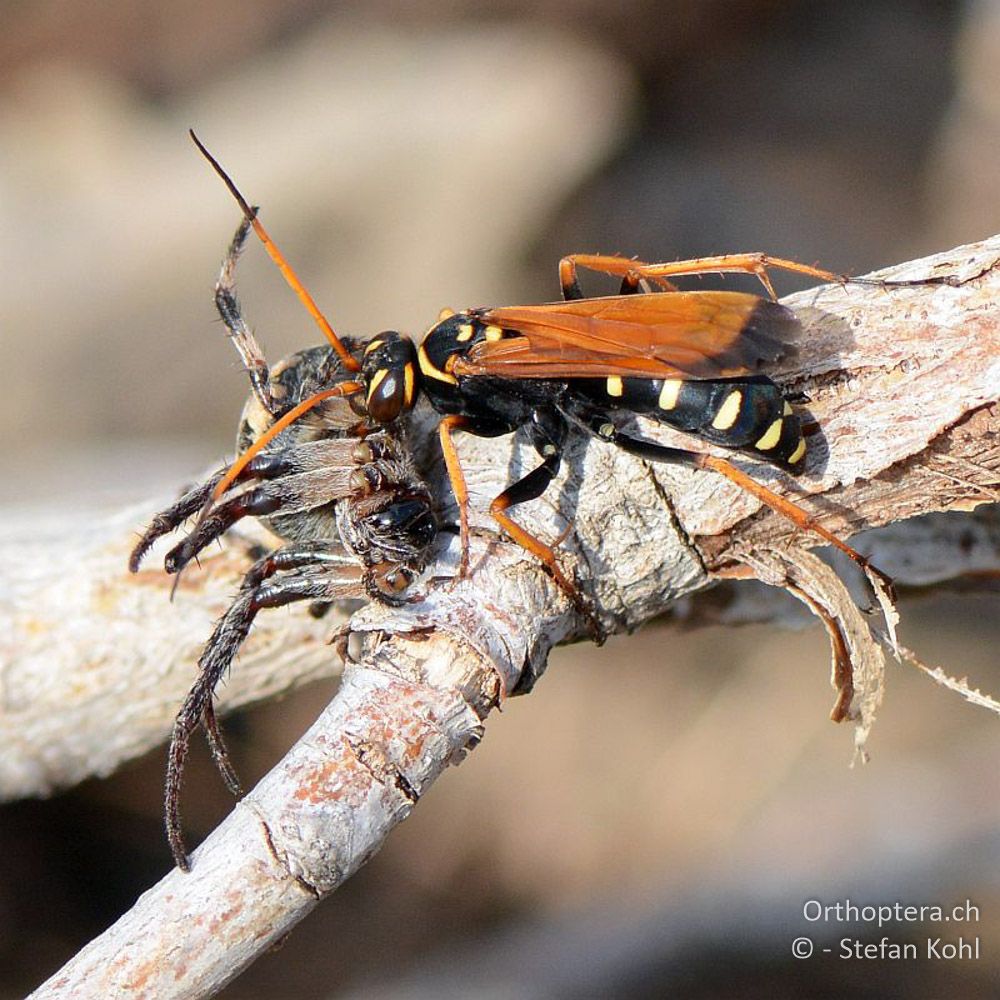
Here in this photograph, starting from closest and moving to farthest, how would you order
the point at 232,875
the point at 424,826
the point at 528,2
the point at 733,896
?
the point at 232,875 → the point at 733,896 → the point at 424,826 → the point at 528,2

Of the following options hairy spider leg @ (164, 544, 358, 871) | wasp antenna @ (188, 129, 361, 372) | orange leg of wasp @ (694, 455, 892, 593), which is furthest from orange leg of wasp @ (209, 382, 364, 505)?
orange leg of wasp @ (694, 455, 892, 593)

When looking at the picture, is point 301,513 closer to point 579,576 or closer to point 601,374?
point 579,576

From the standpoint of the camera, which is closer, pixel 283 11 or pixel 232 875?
pixel 232 875

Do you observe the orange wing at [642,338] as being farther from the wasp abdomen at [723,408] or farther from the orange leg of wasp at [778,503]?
the orange leg of wasp at [778,503]

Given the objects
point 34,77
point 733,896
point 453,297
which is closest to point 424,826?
point 733,896

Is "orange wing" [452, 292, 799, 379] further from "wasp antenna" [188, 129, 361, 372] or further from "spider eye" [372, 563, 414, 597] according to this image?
"spider eye" [372, 563, 414, 597]

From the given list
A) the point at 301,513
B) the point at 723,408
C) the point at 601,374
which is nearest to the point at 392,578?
the point at 301,513

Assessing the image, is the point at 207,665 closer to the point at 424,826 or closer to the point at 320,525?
the point at 320,525
